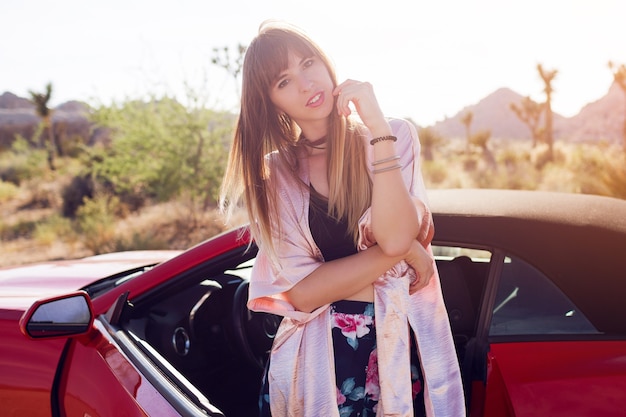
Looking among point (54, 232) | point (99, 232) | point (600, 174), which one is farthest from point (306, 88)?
point (54, 232)

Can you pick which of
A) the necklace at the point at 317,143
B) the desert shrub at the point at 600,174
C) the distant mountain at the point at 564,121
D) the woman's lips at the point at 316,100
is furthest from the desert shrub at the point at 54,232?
the distant mountain at the point at 564,121

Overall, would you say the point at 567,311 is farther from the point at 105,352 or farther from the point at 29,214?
the point at 29,214

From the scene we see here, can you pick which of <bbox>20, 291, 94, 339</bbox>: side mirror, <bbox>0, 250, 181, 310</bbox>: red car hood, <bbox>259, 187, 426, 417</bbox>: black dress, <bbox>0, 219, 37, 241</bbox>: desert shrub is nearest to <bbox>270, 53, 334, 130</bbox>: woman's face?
<bbox>259, 187, 426, 417</bbox>: black dress

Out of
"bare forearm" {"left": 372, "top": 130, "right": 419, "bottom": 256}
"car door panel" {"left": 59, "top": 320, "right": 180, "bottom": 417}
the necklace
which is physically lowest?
"car door panel" {"left": 59, "top": 320, "right": 180, "bottom": 417}

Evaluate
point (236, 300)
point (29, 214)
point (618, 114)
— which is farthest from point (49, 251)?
point (618, 114)

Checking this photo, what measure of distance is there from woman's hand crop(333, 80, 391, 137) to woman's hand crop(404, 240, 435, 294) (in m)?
0.34

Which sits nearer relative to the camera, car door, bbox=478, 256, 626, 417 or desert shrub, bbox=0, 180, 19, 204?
car door, bbox=478, 256, 626, 417

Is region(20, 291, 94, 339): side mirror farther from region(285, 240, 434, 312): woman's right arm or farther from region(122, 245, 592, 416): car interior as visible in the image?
region(285, 240, 434, 312): woman's right arm

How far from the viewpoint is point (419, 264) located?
1819 mm

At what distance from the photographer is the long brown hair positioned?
6.31ft

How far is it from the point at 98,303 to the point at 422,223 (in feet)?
3.96

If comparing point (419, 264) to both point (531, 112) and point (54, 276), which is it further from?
point (531, 112)

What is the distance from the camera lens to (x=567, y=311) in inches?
72.1

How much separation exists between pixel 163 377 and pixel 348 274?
0.67m
